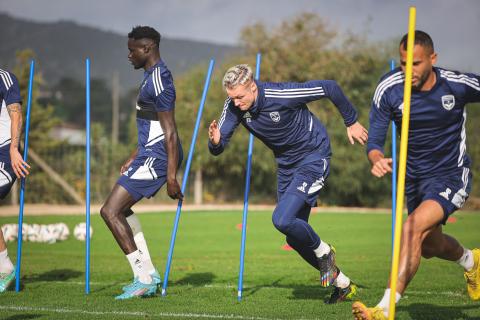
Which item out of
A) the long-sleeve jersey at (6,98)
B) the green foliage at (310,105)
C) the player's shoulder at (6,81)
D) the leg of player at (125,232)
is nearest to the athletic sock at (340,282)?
the leg of player at (125,232)

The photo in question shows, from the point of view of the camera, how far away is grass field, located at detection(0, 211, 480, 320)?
7.35 meters

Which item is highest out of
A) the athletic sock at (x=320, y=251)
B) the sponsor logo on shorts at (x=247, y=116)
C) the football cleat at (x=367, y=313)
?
the sponsor logo on shorts at (x=247, y=116)

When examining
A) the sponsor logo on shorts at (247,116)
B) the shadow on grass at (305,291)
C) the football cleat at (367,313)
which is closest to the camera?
the football cleat at (367,313)

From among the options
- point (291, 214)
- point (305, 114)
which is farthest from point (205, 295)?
point (305, 114)

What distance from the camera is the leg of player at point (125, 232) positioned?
26.7ft

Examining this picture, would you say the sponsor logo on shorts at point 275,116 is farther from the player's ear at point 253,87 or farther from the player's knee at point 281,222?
the player's knee at point 281,222

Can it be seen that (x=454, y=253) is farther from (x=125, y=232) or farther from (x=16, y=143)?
(x=16, y=143)

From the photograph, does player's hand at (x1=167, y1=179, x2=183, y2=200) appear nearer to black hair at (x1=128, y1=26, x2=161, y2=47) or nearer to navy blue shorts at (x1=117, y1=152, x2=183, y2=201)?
navy blue shorts at (x1=117, y1=152, x2=183, y2=201)

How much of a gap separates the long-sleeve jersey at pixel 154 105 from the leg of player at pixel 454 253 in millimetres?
3101

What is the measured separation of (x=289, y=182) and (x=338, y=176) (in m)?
24.9

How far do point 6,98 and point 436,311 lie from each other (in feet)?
17.7

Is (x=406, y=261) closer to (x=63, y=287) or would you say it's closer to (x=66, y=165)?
(x=63, y=287)

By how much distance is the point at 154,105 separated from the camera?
8.21 m

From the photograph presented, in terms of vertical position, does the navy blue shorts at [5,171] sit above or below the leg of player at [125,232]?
above
